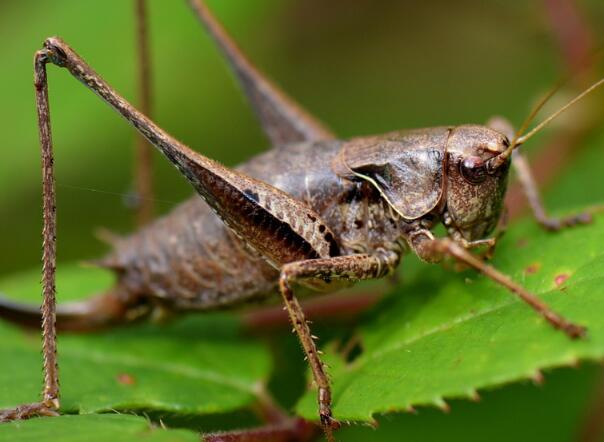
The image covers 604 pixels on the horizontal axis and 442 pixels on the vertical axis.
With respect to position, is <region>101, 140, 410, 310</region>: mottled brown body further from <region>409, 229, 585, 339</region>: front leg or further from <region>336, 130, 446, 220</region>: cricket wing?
<region>409, 229, 585, 339</region>: front leg

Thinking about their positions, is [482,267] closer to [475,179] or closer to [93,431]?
[475,179]

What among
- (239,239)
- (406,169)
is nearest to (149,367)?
(239,239)

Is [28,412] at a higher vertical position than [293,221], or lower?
lower

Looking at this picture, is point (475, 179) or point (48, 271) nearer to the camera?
point (48, 271)

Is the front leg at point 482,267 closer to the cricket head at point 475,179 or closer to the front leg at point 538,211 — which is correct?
the cricket head at point 475,179

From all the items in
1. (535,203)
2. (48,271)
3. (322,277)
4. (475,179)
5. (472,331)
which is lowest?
(472,331)

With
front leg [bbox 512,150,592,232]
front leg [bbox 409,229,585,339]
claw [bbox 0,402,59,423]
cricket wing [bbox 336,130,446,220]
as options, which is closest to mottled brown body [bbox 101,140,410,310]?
cricket wing [bbox 336,130,446,220]
